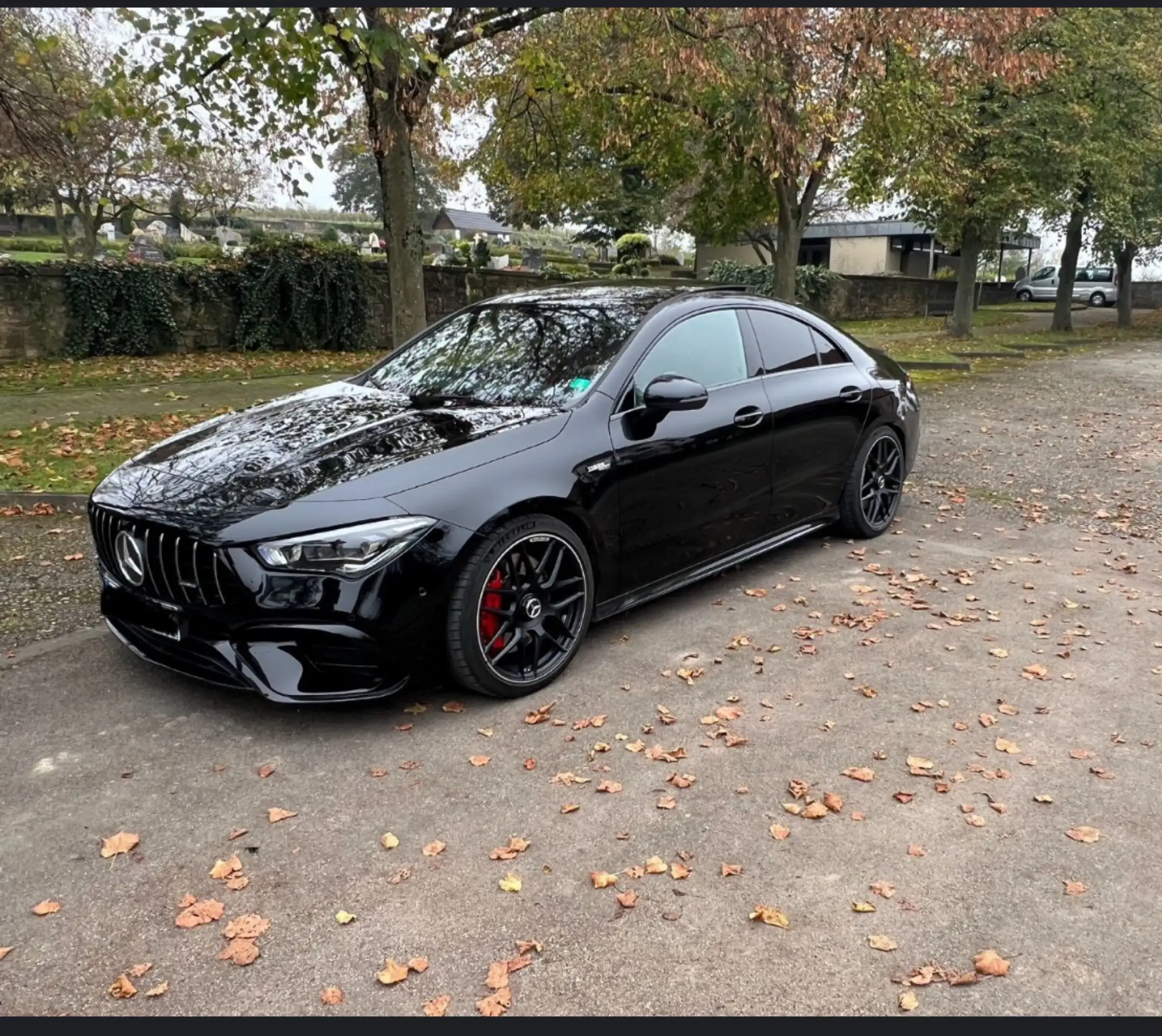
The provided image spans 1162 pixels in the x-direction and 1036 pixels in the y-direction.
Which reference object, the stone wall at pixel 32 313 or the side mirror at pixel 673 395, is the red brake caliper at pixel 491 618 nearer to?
the side mirror at pixel 673 395

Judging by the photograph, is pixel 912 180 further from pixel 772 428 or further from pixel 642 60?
pixel 772 428

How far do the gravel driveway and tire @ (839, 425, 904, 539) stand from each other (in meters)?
1.11

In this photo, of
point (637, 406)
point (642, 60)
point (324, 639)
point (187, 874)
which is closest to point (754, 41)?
point (642, 60)

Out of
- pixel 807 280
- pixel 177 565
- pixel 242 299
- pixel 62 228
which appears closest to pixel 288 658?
pixel 177 565

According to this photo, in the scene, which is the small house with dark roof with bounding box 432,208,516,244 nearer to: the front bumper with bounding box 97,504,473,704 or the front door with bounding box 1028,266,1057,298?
the front door with bounding box 1028,266,1057,298

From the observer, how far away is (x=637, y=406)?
4273 mm

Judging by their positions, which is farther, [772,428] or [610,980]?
[772,428]

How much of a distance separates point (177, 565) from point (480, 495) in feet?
3.73

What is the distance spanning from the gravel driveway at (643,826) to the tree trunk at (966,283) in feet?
61.1

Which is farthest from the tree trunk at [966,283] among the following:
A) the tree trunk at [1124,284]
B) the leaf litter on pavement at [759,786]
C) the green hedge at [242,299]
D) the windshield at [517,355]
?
the leaf litter on pavement at [759,786]

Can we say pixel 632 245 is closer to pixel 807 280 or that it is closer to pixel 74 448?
pixel 807 280

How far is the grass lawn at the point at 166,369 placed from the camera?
11.8 metres

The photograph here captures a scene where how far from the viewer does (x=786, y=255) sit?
14.9 meters

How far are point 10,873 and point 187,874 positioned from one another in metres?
0.51
